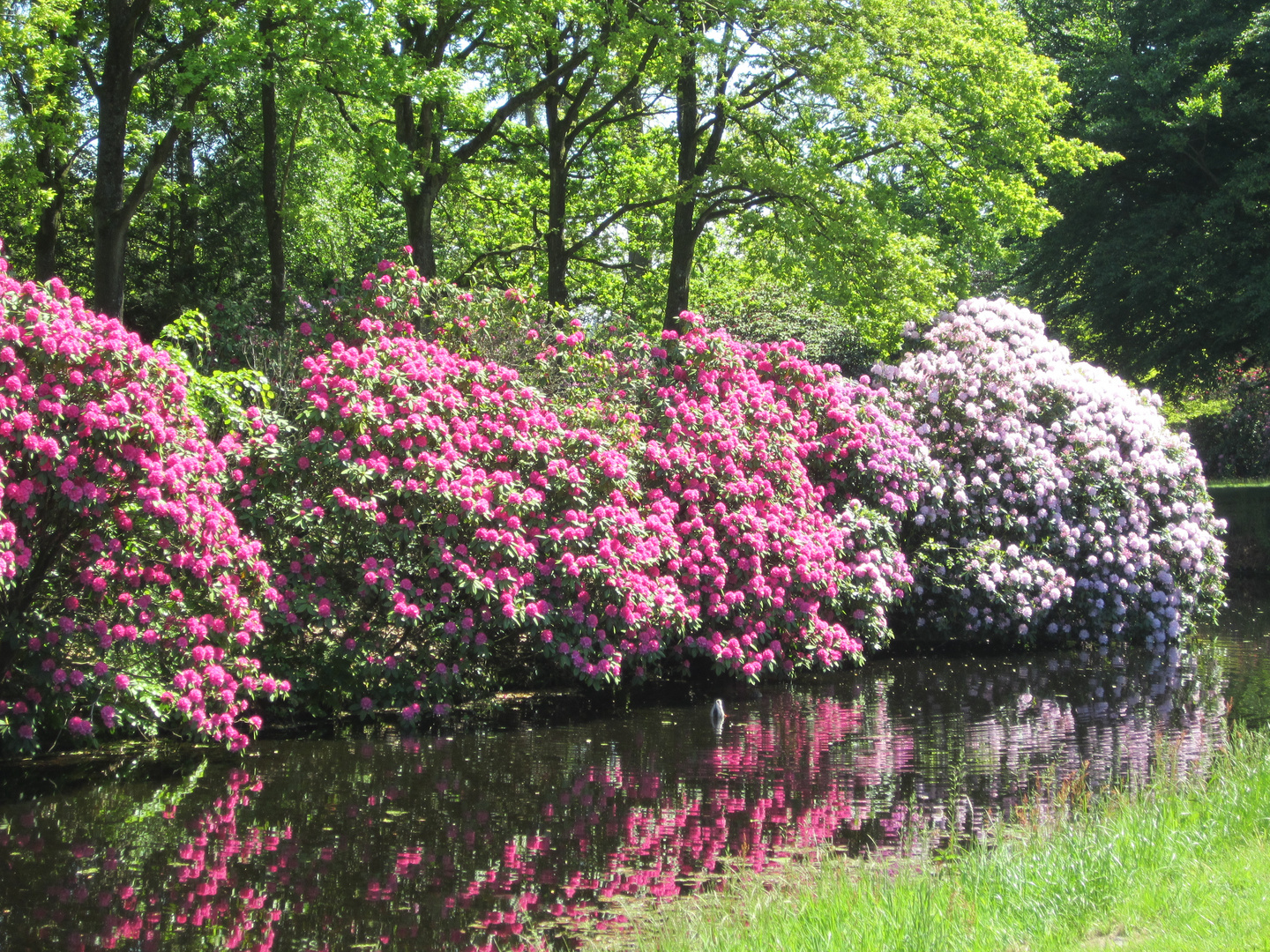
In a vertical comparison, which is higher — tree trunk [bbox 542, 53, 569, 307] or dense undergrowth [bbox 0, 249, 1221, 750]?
tree trunk [bbox 542, 53, 569, 307]

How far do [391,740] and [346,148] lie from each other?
8.48 metres

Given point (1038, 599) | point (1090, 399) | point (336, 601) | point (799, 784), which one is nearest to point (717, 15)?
point (1090, 399)

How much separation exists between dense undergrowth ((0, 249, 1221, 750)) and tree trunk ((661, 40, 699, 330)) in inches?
Result: 160

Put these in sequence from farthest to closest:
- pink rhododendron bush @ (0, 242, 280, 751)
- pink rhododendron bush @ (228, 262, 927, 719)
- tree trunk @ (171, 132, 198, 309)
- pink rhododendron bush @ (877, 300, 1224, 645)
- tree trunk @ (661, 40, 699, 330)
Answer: tree trunk @ (171, 132, 198, 309), tree trunk @ (661, 40, 699, 330), pink rhododendron bush @ (877, 300, 1224, 645), pink rhododendron bush @ (228, 262, 927, 719), pink rhododendron bush @ (0, 242, 280, 751)

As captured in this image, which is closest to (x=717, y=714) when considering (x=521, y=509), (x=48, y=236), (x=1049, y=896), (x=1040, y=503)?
(x=521, y=509)

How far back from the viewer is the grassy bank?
447 centimetres

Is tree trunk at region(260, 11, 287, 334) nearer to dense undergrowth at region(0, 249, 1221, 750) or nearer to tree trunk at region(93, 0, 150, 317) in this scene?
dense undergrowth at region(0, 249, 1221, 750)

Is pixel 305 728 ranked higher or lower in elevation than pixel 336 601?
lower

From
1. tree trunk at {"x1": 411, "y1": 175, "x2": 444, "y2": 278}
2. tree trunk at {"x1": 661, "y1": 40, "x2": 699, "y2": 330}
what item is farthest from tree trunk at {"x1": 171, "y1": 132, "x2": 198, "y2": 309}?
tree trunk at {"x1": 661, "y1": 40, "x2": 699, "y2": 330}

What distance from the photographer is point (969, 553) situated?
1400 cm

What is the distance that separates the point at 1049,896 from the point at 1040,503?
10.1m

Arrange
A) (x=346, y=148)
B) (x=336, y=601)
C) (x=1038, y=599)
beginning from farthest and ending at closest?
(x=346, y=148)
(x=1038, y=599)
(x=336, y=601)

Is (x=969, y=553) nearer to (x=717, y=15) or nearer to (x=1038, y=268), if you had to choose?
(x=717, y=15)

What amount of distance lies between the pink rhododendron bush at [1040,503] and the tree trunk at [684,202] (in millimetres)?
3872
